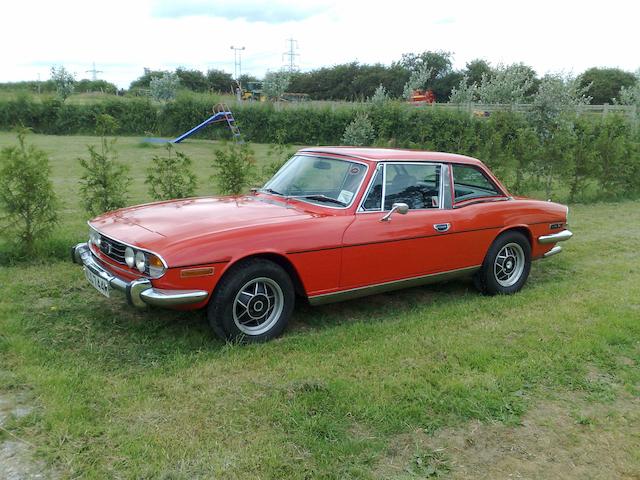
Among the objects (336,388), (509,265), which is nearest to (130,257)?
(336,388)

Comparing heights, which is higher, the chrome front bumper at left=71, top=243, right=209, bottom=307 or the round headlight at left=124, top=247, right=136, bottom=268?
the round headlight at left=124, top=247, right=136, bottom=268

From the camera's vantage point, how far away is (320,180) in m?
5.23

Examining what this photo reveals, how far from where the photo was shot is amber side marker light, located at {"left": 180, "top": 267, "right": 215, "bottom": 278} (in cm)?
388

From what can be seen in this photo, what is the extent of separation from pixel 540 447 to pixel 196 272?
2.44 metres

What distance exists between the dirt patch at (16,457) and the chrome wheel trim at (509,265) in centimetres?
444

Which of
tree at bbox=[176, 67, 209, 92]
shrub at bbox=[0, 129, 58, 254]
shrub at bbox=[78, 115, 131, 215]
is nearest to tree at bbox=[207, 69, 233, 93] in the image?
tree at bbox=[176, 67, 209, 92]

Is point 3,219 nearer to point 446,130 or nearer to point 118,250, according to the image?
point 118,250

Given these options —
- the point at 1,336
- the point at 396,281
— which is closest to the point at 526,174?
the point at 396,281

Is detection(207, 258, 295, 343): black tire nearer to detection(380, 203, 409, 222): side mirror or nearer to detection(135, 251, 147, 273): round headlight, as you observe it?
detection(135, 251, 147, 273): round headlight

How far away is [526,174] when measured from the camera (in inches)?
484

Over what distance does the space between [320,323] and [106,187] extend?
355cm

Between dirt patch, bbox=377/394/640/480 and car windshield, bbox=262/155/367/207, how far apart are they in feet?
7.37

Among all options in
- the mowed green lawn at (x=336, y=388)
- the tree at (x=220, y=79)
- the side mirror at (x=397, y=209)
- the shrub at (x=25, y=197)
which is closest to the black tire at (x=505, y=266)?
the mowed green lawn at (x=336, y=388)

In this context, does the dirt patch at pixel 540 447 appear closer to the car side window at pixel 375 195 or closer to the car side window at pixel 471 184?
the car side window at pixel 375 195
